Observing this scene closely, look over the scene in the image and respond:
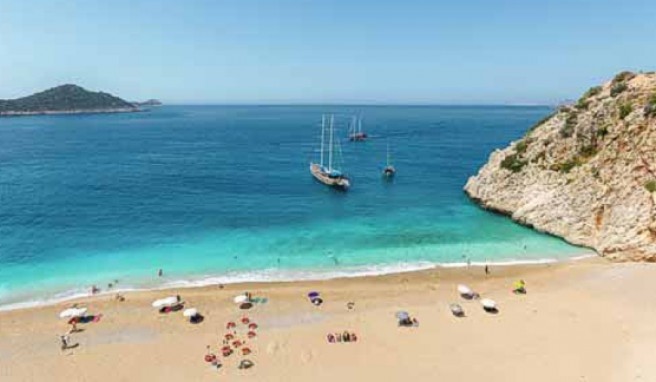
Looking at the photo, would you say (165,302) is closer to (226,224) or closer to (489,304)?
(226,224)

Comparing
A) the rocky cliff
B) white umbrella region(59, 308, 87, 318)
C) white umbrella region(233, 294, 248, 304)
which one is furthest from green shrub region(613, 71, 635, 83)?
white umbrella region(59, 308, 87, 318)

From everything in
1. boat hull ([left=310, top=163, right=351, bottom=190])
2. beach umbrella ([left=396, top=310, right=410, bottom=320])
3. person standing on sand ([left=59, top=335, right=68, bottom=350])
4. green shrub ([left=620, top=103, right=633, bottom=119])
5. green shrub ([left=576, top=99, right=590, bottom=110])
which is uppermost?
green shrub ([left=576, top=99, right=590, bottom=110])

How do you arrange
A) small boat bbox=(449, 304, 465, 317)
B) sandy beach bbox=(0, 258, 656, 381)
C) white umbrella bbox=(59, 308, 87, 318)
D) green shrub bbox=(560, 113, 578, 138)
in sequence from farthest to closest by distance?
1. green shrub bbox=(560, 113, 578, 138)
2. small boat bbox=(449, 304, 465, 317)
3. white umbrella bbox=(59, 308, 87, 318)
4. sandy beach bbox=(0, 258, 656, 381)

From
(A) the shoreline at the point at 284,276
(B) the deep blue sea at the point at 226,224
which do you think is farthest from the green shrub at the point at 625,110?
(A) the shoreline at the point at 284,276

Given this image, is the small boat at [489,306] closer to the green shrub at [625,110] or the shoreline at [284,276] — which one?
the shoreline at [284,276]

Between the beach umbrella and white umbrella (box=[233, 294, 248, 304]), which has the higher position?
the beach umbrella

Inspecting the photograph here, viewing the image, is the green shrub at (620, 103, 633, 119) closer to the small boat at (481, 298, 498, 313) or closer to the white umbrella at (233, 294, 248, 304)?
the small boat at (481, 298, 498, 313)

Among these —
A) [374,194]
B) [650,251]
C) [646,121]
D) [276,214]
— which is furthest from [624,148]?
[276,214]
